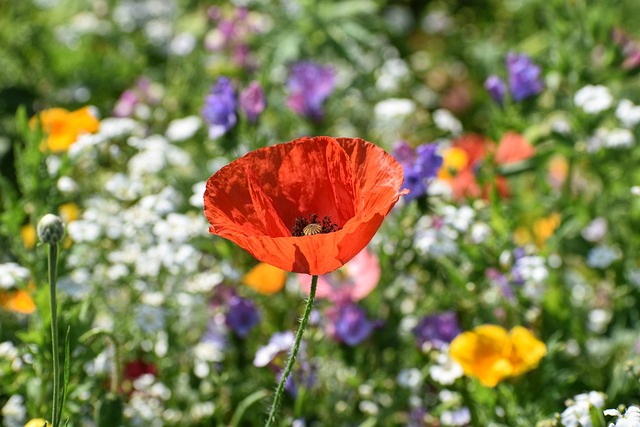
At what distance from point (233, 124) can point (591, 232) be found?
1.20 m

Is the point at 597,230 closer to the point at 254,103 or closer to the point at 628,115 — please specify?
the point at 628,115

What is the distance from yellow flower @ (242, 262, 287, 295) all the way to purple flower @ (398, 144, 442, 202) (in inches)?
16.4

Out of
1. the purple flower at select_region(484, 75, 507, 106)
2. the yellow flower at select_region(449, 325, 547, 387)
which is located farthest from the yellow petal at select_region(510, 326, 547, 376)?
the purple flower at select_region(484, 75, 507, 106)

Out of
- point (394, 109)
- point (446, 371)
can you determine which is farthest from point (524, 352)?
point (394, 109)

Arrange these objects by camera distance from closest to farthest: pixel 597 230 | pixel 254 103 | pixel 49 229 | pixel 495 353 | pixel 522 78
→ pixel 49 229 < pixel 495 353 < pixel 254 103 < pixel 522 78 < pixel 597 230

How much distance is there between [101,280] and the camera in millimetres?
2158

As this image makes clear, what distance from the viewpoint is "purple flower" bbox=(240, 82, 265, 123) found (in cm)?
206

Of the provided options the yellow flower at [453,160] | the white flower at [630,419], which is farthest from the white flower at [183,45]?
the white flower at [630,419]

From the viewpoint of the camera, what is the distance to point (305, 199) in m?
1.39

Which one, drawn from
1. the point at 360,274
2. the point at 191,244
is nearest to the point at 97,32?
the point at 191,244

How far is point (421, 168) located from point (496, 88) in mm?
509

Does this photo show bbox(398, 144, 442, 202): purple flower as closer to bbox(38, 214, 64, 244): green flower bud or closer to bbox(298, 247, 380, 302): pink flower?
bbox(298, 247, 380, 302): pink flower

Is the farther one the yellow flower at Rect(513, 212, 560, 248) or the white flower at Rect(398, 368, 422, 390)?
the yellow flower at Rect(513, 212, 560, 248)

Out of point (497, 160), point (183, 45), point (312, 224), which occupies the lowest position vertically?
point (312, 224)
